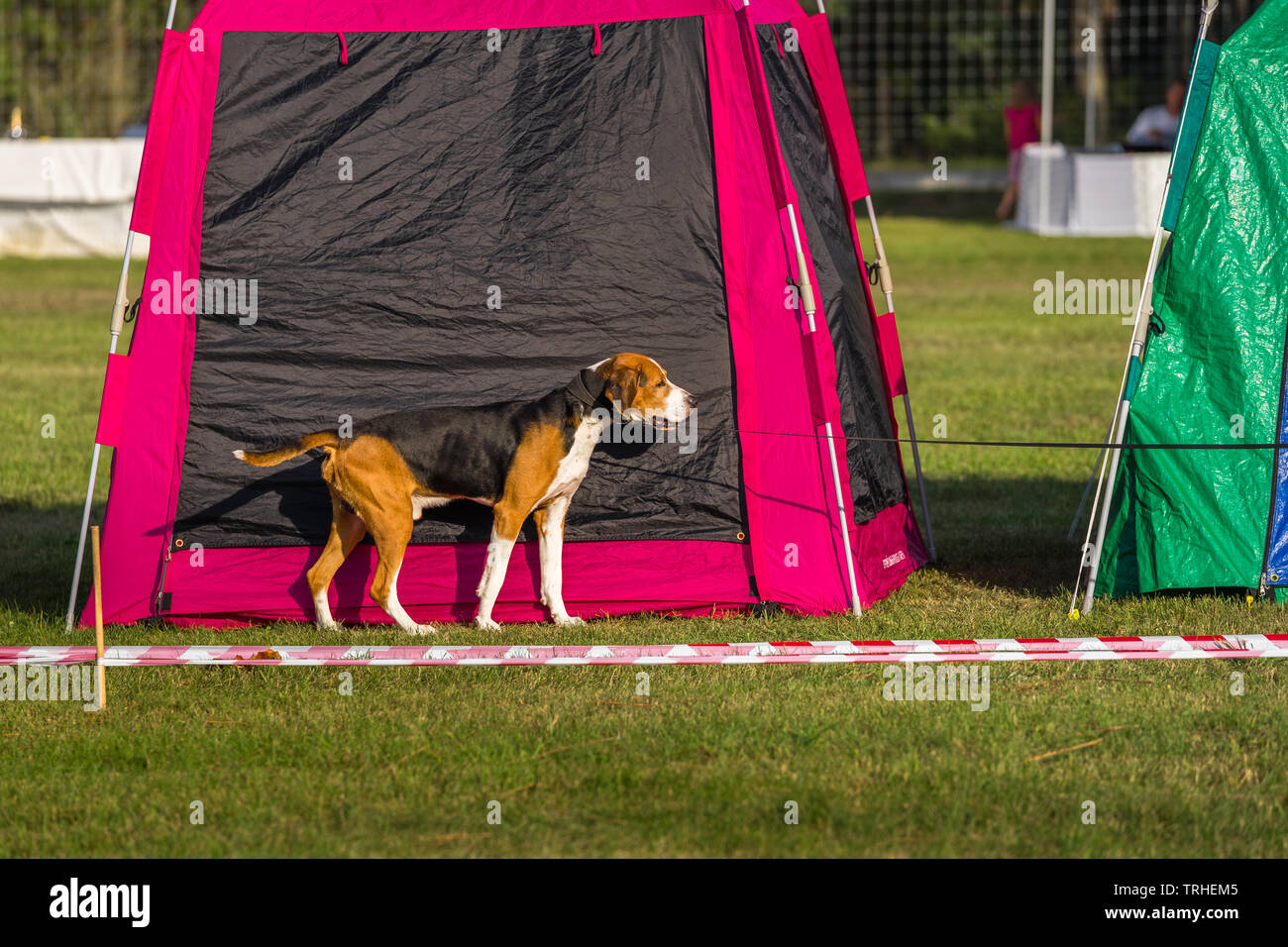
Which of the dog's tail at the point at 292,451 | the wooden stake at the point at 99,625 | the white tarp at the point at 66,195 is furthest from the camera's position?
the white tarp at the point at 66,195

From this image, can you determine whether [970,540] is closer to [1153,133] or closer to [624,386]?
[624,386]

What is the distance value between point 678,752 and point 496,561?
1.49m

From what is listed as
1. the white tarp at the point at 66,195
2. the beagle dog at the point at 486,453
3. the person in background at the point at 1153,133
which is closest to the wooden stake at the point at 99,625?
the beagle dog at the point at 486,453

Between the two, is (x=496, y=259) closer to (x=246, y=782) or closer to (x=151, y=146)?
(x=151, y=146)

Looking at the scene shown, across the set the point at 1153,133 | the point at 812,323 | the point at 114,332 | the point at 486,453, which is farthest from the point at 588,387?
the point at 1153,133

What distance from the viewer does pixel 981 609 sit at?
6773 millimetres

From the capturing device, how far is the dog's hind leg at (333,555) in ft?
20.7

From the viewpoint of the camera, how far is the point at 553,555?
636 centimetres

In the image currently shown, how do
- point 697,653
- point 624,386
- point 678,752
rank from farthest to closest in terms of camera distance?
point 624,386 → point 697,653 → point 678,752

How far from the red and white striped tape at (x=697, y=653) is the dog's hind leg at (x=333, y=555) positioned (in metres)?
0.48

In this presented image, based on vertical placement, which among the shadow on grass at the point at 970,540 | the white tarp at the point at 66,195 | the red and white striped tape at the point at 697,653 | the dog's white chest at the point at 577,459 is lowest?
the red and white striped tape at the point at 697,653

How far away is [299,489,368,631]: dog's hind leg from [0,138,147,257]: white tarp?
15503 mm

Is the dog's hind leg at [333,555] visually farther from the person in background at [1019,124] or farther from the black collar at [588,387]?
the person in background at [1019,124]
